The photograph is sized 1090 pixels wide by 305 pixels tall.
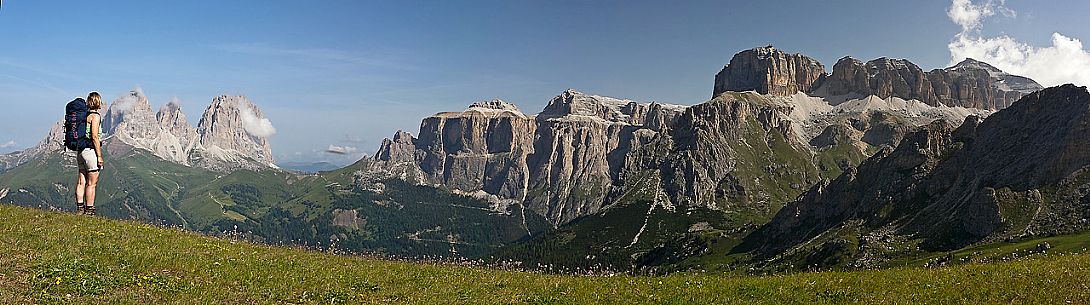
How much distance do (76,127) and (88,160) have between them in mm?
1437

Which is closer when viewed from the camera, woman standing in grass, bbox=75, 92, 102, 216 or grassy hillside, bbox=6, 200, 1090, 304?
grassy hillside, bbox=6, 200, 1090, 304

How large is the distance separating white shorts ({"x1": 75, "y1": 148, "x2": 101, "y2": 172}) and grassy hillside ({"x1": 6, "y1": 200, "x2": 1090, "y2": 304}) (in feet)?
7.50

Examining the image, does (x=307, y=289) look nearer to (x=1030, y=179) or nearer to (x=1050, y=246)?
(x=1050, y=246)

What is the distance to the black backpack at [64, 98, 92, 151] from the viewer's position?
2370 cm

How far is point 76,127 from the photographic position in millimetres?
23703

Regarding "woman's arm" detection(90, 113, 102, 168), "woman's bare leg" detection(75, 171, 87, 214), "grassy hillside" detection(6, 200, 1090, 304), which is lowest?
"grassy hillside" detection(6, 200, 1090, 304)

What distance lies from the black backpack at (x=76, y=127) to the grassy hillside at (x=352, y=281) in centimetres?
319

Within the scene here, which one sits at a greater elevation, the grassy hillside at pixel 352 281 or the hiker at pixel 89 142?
the hiker at pixel 89 142

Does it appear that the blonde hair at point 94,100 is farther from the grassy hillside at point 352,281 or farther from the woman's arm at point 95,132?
the grassy hillside at point 352,281

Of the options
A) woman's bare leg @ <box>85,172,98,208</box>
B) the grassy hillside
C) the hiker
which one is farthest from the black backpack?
the grassy hillside

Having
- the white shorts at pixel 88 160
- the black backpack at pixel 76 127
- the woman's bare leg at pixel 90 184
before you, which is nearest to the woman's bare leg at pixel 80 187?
the woman's bare leg at pixel 90 184

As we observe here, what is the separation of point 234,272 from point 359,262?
6514 millimetres

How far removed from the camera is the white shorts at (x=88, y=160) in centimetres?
2411

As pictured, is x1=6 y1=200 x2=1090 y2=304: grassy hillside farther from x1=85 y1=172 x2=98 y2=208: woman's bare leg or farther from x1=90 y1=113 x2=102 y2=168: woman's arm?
x1=90 y1=113 x2=102 y2=168: woman's arm
